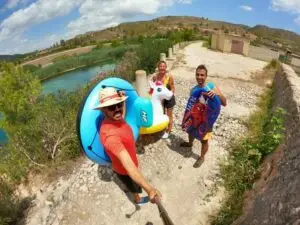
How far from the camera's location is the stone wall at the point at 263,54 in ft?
51.5

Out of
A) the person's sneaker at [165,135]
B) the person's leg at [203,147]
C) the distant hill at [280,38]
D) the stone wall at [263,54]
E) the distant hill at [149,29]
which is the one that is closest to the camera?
the person's leg at [203,147]

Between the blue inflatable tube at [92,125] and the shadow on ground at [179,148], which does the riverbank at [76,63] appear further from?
the blue inflatable tube at [92,125]

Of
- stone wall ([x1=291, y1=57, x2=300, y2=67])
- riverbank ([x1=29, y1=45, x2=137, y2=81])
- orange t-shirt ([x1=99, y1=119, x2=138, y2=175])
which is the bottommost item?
riverbank ([x1=29, y1=45, x2=137, y2=81])

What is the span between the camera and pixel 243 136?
17.2 feet

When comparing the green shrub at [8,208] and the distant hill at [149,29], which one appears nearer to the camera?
the green shrub at [8,208]

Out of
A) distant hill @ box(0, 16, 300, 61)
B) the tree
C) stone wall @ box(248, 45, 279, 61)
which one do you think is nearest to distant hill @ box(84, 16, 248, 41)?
distant hill @ box(0, 16, 300, 61)

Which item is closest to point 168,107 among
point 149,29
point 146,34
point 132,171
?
point 132,171

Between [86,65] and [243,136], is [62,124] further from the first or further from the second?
[86,65]

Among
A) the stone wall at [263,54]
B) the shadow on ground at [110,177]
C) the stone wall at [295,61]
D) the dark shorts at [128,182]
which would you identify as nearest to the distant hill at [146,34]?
the stone wall at [263,54]

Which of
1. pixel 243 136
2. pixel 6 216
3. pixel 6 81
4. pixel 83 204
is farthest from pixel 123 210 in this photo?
pixel 6 81

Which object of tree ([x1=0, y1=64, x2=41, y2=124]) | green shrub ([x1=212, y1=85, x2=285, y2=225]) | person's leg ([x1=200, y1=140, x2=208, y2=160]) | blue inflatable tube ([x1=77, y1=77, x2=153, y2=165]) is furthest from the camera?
tree ([x1=0, y1=64, x2=41, y2=124])

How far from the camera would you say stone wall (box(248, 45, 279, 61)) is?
15691 mm

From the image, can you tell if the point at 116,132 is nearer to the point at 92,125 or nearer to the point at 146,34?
the point at 92,125

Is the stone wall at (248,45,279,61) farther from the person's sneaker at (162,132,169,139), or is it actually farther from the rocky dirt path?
the person's sneaker at (162,132,169,139)
